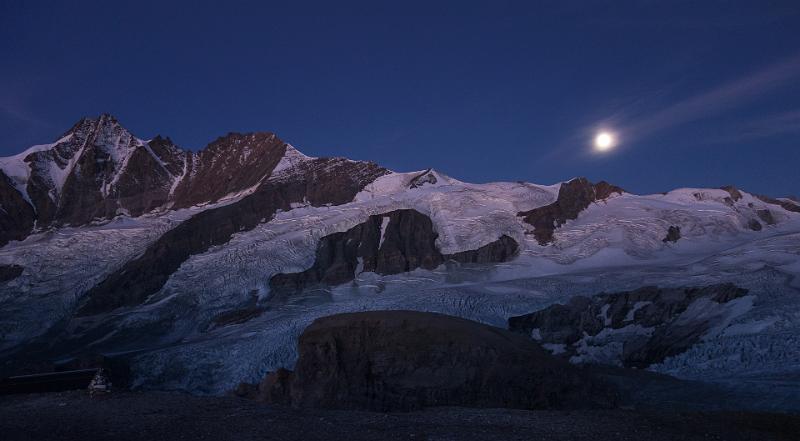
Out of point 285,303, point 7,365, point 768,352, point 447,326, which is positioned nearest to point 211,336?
point 285,303

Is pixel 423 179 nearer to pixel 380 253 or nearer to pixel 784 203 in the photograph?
pixel 380 253

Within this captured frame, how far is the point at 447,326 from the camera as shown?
2939cm

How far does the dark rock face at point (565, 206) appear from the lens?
78.7 m

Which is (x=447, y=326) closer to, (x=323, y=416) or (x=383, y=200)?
(x=323, y=416)

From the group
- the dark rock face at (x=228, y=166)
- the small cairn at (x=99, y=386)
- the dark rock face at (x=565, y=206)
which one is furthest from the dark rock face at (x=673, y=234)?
the small cairn at (x=99, y=386)

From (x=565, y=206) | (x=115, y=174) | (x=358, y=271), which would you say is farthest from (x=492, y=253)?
(x=115, y=174)

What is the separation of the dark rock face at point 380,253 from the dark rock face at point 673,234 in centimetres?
1394

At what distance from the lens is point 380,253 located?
7738 cm

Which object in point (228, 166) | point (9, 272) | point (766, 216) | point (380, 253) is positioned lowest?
point (9, 272)

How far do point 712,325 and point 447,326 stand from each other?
51.3ft

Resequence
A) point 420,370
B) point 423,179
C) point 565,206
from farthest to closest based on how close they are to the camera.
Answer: point 423,179
point 565,206
point 420,370

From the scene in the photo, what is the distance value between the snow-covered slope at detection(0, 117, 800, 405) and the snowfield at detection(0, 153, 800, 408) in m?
0.17

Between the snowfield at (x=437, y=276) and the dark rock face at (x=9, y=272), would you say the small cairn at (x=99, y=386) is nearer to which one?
the snowfield at (x=437, y=276)

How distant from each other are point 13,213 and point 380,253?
2266 inches
